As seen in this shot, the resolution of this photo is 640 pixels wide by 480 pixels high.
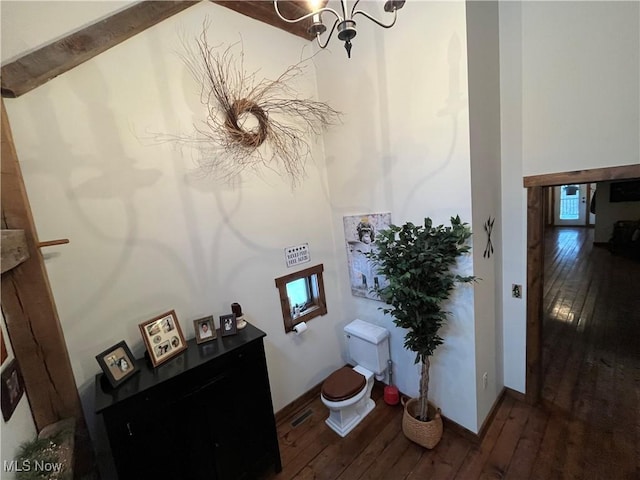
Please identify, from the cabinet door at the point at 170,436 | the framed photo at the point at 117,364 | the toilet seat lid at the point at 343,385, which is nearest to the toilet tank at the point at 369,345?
the toilet seat lid at the point at 343,385

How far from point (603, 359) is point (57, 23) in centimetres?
492

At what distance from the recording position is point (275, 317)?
2170 mm

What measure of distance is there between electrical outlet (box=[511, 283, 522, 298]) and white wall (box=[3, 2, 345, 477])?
193cm

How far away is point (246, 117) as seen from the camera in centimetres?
194

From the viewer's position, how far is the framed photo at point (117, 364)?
1273mm

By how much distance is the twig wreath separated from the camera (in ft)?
5.79

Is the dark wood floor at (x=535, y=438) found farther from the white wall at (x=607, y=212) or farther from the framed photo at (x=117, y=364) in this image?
the white wall at (x=607, y=212)

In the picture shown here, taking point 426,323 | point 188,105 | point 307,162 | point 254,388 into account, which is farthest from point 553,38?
point 254,388

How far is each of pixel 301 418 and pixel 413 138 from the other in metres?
2.48

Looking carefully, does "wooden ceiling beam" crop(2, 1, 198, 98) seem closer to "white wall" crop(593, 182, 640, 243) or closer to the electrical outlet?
the electrical outlet

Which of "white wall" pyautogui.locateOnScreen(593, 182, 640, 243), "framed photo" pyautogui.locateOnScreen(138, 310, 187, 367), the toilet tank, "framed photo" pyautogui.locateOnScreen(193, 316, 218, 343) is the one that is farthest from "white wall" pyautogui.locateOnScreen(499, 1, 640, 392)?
"white wall" pyautogui.locateOnScreen(593, 182, 640, 243)

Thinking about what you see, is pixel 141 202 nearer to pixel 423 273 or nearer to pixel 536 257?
pixel 423 273

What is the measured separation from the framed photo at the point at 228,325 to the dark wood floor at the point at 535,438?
106 cm

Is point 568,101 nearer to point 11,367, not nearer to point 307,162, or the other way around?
point 307,162
